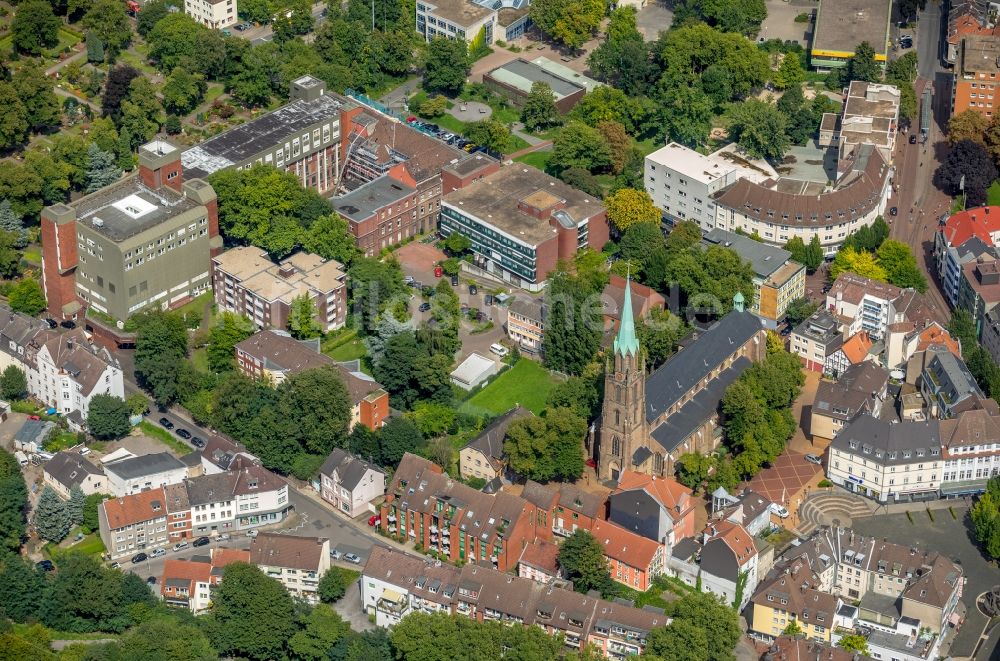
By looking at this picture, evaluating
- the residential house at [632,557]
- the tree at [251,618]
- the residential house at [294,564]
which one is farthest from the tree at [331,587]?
the residential house at [632,557]

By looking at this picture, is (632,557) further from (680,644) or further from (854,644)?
(854,644)

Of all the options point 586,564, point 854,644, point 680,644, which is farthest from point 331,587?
point 854,644

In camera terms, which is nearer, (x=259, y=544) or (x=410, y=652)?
(x=410, y=652)

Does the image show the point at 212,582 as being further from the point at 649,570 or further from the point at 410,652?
the point at 649,570

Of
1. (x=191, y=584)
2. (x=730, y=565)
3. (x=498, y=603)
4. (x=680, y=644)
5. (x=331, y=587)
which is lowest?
(x=191, y=584)

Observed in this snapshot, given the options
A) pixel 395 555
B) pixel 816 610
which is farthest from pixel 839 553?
pixel 395 555

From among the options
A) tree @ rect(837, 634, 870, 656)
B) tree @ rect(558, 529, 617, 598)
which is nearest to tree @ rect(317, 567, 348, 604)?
tree @ rect(558, 529, 617, 598)

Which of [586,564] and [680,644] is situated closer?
[680,644]
